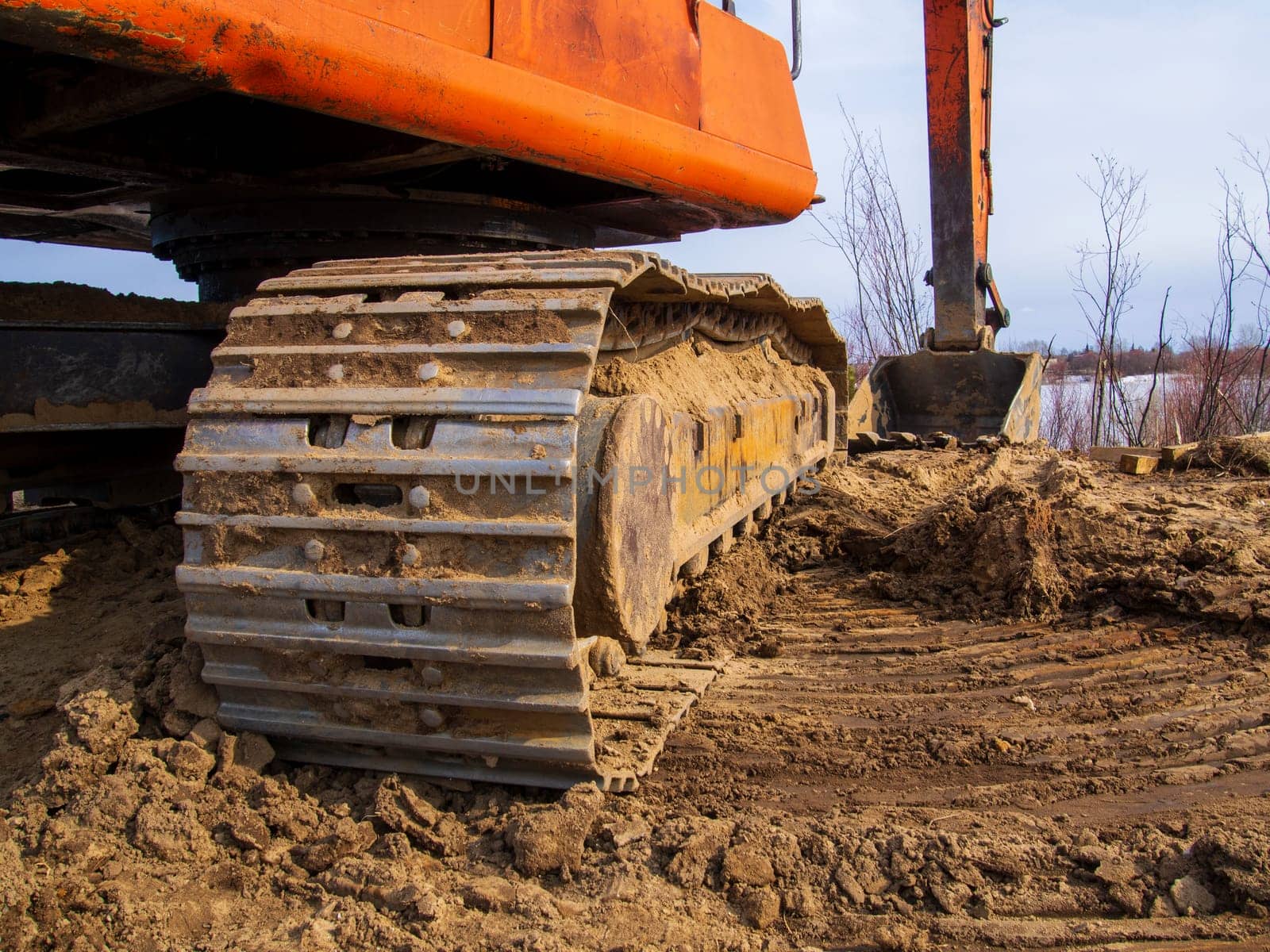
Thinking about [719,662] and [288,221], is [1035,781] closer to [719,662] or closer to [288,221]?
[719,662]

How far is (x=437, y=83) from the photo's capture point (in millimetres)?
2795

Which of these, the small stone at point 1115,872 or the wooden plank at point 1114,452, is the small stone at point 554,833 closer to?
the small stone at point 1115,872

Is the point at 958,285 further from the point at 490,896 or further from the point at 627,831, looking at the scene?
the point at 490,896

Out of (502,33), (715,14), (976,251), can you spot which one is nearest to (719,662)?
(502,33)

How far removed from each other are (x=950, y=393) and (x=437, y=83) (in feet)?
23.1

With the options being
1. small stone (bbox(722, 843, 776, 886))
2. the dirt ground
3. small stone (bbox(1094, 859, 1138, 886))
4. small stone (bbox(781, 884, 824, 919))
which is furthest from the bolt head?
small stone (bbox(1094, 859, 1138, 886))

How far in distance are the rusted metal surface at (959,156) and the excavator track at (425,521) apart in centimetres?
700

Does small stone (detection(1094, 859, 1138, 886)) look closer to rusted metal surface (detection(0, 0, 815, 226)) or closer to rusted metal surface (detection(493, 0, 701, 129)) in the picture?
rusted metal surface (detection(0, 0, 815, 226))

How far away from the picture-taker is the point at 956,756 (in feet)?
8.69

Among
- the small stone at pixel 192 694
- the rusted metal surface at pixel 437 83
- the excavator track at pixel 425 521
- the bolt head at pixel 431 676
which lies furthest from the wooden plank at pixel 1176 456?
the small stone at pixel 192 694

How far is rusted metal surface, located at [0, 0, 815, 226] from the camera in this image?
219 centimetres

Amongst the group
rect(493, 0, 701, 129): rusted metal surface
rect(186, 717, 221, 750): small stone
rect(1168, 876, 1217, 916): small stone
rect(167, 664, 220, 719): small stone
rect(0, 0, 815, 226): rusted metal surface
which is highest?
rect(493, 0, 701, 129): rusted metal surface

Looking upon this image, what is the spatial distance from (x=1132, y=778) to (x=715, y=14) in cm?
312

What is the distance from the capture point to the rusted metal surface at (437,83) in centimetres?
219
